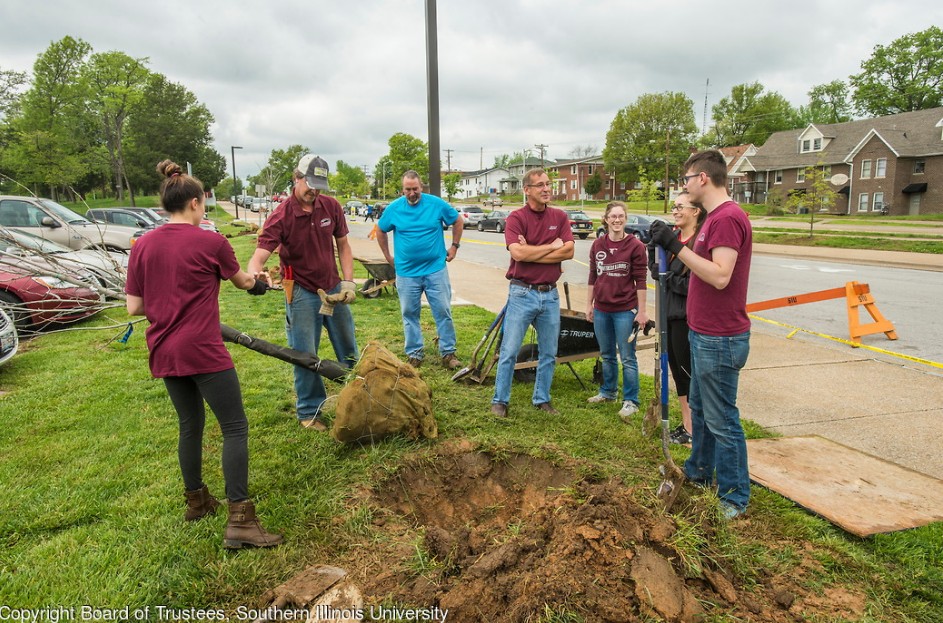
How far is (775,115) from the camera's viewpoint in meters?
78.6

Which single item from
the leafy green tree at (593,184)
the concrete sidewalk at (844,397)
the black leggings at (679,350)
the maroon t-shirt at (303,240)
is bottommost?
the concrete sidewalk at (844,397)

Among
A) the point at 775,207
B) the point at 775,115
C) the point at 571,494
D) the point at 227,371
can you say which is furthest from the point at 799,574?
the point at 775,115

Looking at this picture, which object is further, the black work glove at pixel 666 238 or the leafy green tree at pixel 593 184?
the leafy green tree at pixel 593 184

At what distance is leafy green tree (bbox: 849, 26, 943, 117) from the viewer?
61.9 m

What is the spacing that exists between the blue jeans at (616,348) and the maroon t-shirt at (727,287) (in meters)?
1.68

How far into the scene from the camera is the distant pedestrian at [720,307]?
2.99 m

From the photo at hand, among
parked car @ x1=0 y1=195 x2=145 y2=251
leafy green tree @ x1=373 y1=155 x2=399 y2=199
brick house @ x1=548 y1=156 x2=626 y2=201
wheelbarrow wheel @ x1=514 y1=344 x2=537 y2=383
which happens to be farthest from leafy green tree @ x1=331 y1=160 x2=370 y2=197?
wheelbarrow wheel @ x1=514 y1=344 x2=537 y2=383

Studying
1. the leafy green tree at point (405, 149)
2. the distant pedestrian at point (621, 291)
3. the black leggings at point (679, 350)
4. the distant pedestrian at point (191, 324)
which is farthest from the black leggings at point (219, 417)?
the leafy green tree at point (405, 149)

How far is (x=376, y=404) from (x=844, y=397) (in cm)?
443

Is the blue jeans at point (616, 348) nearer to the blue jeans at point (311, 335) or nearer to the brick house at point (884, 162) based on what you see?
the blue jeans at point (311, 335)

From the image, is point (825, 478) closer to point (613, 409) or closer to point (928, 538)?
point (928, 538)

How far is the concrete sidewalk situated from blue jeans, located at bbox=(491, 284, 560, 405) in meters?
0.37

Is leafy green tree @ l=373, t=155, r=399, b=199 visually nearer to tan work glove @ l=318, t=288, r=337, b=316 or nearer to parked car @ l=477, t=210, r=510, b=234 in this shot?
parked car @ l=477, t=210, r=510, b=234

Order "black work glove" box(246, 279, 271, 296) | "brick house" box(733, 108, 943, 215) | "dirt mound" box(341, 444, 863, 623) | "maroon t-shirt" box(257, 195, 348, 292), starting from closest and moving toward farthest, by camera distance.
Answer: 1. "dirt mound" box(341, 444, 863, 623)
2. "black work glove" box(246, 279, 271, 296)
3. "maroon t-shirt" box(257, 195, 348, 292)
4. "brick house" box(733, 108, 943, 215)
